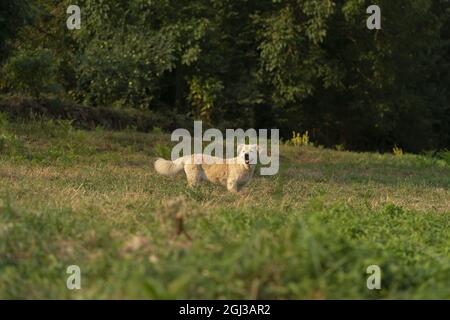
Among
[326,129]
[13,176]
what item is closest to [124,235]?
[13,176]

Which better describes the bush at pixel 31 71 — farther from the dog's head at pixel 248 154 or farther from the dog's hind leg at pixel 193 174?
the dog's head at pixel 248 154

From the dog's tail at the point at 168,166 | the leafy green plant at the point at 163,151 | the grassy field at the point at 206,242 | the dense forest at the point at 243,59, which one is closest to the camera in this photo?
the grassy field at the point at 206,242

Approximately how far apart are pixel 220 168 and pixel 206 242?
25.6 feet

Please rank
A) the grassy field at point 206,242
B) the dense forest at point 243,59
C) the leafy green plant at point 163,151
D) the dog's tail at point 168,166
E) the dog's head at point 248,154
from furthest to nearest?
the dense forest at point 243,59 → the leafy green plant at point 163,151 → the dog's tail at point 168,166 → the dog's head at point 248,154 → the grassy field at point 206,242

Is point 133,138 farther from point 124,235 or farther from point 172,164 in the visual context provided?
point 124,235

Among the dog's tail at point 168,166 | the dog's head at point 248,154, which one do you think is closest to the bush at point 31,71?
the dog's tail at point 168,166

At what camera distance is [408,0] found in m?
28.6

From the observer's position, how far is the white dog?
47.0 ft

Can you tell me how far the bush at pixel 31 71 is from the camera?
2095cm

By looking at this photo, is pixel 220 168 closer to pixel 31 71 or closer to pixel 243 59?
pixel 31 71

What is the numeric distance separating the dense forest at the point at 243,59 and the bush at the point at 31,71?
24cm

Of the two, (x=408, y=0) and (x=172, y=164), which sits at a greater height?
(x=408, y=0)

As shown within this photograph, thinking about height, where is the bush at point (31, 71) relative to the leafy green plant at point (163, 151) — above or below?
above

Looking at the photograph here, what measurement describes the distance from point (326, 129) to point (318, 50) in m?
5.16
